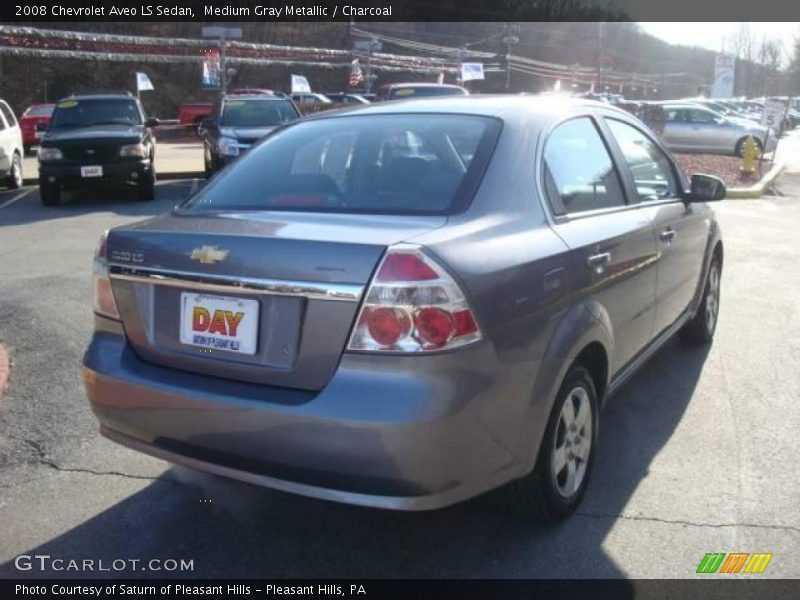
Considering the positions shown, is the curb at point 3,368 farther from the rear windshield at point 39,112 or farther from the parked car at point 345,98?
the parked car at point 345,98

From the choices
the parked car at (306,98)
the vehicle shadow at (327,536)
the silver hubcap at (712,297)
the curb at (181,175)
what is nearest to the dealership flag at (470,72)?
the parked car at (306,98)

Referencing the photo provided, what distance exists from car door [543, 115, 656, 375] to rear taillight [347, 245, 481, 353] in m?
0.82

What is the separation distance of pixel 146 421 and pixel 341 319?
91 cm

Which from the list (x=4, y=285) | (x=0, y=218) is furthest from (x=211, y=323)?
(x=0, y=218)

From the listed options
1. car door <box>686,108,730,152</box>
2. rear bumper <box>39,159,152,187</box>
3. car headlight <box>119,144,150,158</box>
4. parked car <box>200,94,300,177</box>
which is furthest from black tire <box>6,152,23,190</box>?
car door <box>686,108,730,152</box>

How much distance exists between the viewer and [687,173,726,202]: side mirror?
15.8ft

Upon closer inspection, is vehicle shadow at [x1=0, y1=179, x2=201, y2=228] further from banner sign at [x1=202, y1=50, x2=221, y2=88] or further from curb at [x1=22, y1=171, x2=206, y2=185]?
banner sign at [x1=202, y1=50, x2=221, y2=88]

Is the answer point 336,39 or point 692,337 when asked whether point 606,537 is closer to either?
point 692,337

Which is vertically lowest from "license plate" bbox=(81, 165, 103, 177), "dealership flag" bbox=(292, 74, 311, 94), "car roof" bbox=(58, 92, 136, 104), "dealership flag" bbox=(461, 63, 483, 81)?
"license plate" bbox=(81, 165, 103, 177)

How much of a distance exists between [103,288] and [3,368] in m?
2.22

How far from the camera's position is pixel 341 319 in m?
2.58

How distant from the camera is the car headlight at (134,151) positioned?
1270 cm

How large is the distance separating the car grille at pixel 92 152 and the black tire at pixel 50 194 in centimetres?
53

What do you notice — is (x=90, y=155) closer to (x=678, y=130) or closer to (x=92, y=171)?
(x=92, y=171)
